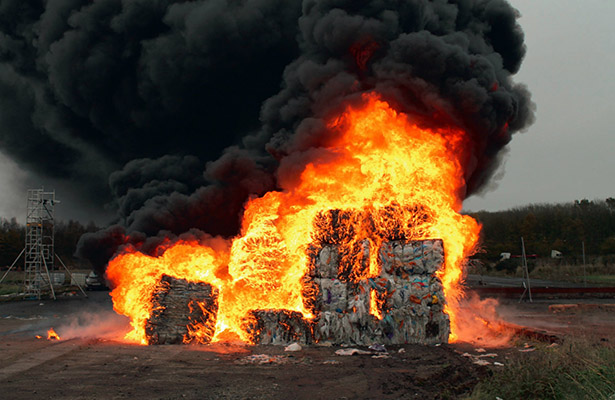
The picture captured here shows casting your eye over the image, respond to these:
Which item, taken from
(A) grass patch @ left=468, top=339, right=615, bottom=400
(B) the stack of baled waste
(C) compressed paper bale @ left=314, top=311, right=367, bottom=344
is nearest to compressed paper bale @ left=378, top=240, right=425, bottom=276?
(B) the stack of baled waste

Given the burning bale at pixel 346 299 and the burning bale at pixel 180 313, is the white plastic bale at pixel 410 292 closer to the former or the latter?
the burning bale at pixel 346 299

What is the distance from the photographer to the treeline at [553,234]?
204 ft

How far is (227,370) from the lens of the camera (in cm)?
1139

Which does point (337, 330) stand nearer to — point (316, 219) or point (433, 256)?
point (316, 219)

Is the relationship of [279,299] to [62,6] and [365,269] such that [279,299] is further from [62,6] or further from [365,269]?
[62,6]

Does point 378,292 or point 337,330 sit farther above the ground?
point 378,292

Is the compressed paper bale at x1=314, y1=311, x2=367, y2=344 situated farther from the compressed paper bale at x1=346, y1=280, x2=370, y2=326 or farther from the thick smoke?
the thick smoke

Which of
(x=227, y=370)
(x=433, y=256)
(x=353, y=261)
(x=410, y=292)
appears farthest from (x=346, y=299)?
(x=227, y=370)

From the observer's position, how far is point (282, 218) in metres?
16.4

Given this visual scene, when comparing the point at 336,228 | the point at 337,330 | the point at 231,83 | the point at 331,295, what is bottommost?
the point at 337,330

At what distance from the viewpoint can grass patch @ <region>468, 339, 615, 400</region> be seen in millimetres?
7484

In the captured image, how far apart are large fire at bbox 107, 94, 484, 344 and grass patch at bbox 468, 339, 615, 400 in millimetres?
6496

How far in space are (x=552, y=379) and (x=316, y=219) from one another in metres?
9.06

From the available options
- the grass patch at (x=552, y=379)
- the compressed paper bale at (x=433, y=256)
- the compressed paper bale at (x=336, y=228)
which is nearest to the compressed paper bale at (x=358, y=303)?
the compressed paper bale at (x=336, y=228)
